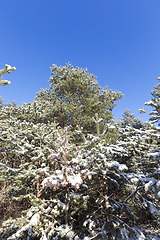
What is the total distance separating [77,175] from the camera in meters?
3.58

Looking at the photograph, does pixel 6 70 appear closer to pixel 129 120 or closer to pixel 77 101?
pixel 77 101

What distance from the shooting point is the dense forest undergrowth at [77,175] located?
11.6 ft

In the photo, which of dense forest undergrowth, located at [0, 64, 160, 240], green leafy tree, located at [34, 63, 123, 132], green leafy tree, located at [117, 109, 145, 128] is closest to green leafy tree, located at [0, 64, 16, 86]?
dense forest undergrowth, located at [0, 64, 160, 240]

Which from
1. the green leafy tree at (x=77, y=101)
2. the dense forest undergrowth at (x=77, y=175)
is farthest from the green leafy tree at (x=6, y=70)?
the green leafy tree at (x=77, y=101)

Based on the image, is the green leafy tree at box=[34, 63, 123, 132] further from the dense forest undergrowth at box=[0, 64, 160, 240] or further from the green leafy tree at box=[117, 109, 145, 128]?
the green leafy tree at box=[117, 109, 145, 128]

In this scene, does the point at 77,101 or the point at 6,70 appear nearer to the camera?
the point at 6,70

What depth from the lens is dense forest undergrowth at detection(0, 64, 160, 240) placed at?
139 inches

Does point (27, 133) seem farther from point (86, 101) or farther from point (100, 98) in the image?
point (100, 98)

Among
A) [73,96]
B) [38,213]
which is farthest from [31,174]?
[73,96]

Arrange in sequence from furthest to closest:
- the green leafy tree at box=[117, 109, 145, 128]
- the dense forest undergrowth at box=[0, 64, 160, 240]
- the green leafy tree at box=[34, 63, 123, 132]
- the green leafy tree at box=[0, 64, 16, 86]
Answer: the green leafy tree at box=[117, 109, 145, 128], the green leafy tree at box=[34, 63, 123, 132], the dense forest undergrowth at box=[0, 64, 160, 240], the green leafy tree at box=[0, 64, 16, 86]

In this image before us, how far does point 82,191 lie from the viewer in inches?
190

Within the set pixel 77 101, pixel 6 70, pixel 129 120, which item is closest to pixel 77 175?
pixel 6 70

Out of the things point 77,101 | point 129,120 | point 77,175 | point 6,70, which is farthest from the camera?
point 129,120

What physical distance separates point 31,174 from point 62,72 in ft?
31.3
